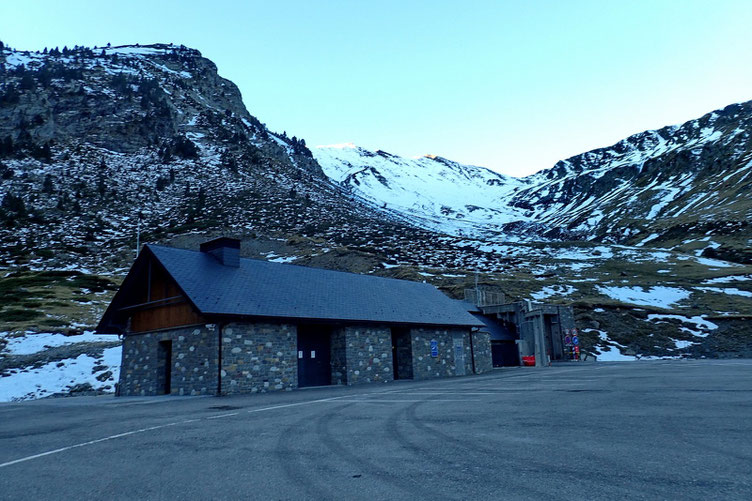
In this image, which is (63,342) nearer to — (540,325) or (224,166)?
(540,325)

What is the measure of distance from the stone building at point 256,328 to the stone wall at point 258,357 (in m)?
0.04

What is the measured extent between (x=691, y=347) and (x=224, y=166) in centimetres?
10809

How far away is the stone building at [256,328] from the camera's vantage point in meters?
19.9

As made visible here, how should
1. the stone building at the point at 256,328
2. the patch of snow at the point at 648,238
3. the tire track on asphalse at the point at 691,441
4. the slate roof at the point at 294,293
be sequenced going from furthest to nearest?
the patch of snow at the point at 648,238
the slate roof at the point at 294,293
the stone building at the point at 256,328
the tire track on asphalse at the point at 691,441

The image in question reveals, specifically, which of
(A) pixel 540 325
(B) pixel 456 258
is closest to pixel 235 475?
(A) pixel 540 325

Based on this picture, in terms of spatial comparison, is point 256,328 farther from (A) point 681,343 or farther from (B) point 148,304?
(A) point 681,343

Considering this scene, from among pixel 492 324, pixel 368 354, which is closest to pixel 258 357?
pixel 368 354

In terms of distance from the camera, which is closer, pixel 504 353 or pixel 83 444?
pixel 83 444

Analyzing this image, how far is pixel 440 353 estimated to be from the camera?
29.7 metres

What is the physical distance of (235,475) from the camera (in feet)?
19.0

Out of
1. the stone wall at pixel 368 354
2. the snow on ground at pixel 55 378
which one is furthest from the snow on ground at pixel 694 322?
the snow on ground at pixel 55 378

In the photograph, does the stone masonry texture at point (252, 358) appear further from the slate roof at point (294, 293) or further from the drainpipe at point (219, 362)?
the slate roof at point (294, 293)

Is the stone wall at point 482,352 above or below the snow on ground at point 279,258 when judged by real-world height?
below

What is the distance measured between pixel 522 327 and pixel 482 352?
32.2ft
